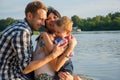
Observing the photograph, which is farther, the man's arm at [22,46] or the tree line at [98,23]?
the tree line at [98,23]

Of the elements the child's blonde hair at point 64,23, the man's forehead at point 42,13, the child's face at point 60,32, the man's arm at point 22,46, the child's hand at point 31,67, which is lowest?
the child's hand at point 31,67

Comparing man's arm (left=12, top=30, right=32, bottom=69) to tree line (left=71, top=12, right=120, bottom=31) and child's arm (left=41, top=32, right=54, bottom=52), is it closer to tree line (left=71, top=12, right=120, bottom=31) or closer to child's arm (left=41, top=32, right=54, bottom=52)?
child's arm (left=41, top=32, right=54, bottom=52)

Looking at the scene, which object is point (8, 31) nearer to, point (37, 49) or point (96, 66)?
point (37, 49)

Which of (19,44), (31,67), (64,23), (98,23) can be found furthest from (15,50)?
(98,23)

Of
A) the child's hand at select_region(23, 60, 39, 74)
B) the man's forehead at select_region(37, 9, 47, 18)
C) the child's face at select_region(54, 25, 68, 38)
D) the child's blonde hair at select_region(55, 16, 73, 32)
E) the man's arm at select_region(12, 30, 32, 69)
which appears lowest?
the child's hand at select_region(23, 60, 39, 74)

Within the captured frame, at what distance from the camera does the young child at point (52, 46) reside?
141 inches

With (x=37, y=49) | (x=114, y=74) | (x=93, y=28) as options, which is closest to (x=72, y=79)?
(x=37, y=49)

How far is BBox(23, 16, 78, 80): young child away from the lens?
11.7 ft

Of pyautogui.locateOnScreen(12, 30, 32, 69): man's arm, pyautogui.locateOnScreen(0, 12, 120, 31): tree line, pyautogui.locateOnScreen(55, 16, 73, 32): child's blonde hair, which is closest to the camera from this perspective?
pyautogui.locateOnScreen(12, 30, 32, 69): man's arm

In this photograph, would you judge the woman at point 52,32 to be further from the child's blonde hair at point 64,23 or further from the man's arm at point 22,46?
the man's arm at point 22,46

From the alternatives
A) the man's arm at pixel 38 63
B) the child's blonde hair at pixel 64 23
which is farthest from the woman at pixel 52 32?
the man's arm at pixel 38 63

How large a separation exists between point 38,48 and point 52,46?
18cm

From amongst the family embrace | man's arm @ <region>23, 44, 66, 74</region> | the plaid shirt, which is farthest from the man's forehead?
man's arm @ <region>23, 44, 66, 74</region>

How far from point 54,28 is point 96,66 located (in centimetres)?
1608
